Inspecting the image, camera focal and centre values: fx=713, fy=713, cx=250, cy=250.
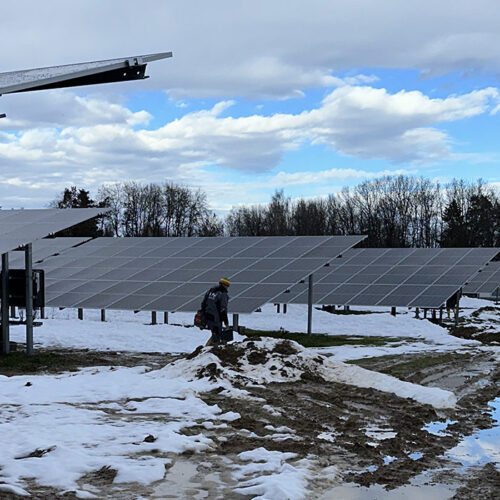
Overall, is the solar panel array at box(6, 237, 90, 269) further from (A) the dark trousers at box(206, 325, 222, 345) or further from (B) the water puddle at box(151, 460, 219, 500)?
(B) the water puddle at box(151, 460, 219, 500)

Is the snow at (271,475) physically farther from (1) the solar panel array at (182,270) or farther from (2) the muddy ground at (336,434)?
(1) the solar panel array at (182,270)

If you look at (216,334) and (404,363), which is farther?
(404,363)

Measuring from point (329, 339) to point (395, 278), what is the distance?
10.0 m

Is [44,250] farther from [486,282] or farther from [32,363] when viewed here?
[486,282]

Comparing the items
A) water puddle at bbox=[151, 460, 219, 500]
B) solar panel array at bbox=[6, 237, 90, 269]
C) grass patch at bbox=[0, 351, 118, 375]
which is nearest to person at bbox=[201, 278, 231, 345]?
grass patch at bbox=[0, 351, 118, 375]

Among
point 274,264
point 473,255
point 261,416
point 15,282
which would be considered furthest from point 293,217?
point 261,416

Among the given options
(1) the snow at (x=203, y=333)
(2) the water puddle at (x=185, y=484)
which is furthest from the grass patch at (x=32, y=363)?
(2) the water puddle at (x=185, y=484)

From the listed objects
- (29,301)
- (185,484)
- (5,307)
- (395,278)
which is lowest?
(185,484)

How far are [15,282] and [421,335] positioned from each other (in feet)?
43.2

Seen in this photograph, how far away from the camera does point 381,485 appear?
709 cm

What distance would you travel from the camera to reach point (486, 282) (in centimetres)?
4569

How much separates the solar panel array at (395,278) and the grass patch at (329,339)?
2.90m

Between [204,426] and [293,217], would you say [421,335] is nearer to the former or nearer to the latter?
[204,426]

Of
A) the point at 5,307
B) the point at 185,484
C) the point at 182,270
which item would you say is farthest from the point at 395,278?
the point at 185,484
